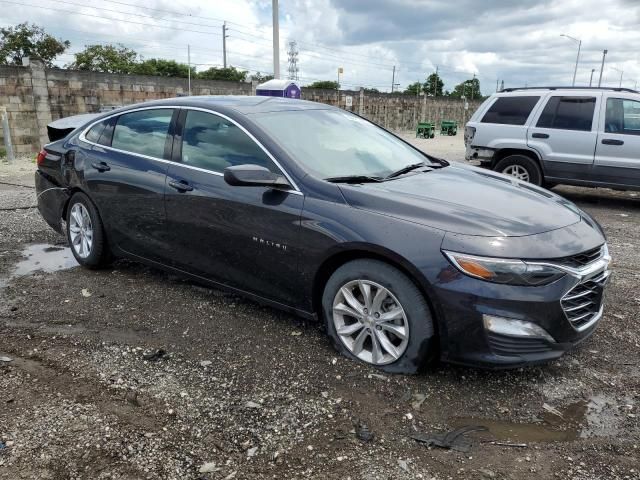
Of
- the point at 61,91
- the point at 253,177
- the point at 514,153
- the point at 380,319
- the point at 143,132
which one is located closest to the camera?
the point at 380,319

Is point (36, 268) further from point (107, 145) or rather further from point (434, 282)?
point (434, 282)

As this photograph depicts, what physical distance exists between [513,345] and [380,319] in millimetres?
759

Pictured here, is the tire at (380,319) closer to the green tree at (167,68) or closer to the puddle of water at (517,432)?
the puddle of water at (517,432)

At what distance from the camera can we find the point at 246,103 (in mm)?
4320

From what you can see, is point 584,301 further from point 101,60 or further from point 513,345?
point 101,60

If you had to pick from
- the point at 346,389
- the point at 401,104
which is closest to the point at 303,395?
the point at 346,389

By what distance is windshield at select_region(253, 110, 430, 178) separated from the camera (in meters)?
3.83

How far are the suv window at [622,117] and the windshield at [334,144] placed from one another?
5.56 meters

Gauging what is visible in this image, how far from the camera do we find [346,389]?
3.20 metres

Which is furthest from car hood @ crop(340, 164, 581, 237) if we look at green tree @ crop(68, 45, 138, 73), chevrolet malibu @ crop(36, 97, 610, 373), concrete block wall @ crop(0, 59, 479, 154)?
green tree @ crop(68, 45, 138, 73)

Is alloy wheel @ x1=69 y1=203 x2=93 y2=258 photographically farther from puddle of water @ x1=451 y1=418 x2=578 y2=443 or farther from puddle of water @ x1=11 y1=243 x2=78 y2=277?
puddle of water @ x1=451 y1=418 x2=578 y2=443

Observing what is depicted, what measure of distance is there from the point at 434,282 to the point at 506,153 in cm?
735

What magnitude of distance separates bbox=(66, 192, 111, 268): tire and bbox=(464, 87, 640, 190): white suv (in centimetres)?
695

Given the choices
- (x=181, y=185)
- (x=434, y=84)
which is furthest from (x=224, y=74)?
(x=181, y=185)
